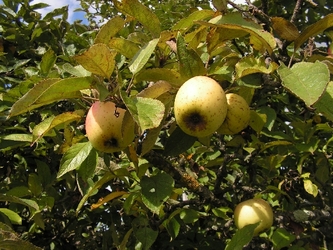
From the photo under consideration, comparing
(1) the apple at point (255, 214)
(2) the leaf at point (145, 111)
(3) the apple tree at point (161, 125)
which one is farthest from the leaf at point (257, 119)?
(2) the leaf at point (145, 111)

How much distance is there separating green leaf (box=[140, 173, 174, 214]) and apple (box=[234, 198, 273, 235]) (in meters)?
0.52

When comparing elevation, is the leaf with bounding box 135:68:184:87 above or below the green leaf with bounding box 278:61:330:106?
below

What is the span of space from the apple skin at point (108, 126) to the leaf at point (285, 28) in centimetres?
52

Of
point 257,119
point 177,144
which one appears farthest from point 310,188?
point 177,144

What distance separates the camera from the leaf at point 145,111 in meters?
1.04

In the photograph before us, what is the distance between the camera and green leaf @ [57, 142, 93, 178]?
1329mm

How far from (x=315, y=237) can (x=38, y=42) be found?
7.15 ft

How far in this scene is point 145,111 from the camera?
1.08 meters

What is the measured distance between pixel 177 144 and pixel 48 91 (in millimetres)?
484

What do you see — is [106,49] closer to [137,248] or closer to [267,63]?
[267,63]

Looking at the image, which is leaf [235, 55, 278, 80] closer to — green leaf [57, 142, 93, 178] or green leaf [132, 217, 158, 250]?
green leaf [57, 142, 93, 178]

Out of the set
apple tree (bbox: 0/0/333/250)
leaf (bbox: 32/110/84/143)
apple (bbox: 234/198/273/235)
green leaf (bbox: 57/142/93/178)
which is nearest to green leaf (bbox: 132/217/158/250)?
apple tree (bbox: 0/0/333/250)

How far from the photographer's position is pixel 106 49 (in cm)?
112

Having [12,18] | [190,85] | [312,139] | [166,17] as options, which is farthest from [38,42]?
[190,85]
